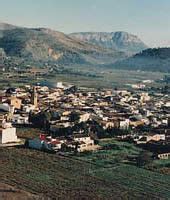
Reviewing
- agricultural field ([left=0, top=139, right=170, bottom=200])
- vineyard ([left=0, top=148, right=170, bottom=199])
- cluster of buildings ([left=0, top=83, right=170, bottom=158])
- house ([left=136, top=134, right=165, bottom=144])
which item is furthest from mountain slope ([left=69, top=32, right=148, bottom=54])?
vineyard ([left=0, top=148, right=170, bottom=199])

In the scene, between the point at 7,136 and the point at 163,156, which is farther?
the point at 7,136

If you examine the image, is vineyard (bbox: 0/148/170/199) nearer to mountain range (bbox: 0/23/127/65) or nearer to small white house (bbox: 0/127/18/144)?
small white house (bbox: 0/127/18/144)

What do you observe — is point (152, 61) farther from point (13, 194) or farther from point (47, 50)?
point (13, 194)

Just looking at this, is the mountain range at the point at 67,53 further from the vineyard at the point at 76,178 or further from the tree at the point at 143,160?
the vineyard at the point at 76,178

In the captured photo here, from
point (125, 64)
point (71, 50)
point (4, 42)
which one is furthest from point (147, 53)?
point (4, 42)

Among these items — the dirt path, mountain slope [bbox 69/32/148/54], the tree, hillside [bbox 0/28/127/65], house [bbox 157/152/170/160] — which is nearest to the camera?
the dirt path

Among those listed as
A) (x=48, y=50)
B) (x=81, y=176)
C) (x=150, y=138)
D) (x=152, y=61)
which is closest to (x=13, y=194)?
(x=81, y=176)
